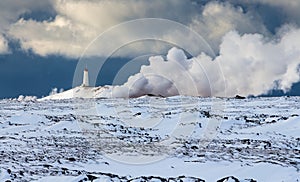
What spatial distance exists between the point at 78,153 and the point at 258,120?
853 inches

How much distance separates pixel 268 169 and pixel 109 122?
82.4ft

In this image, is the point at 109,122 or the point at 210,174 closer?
the point at 210,174

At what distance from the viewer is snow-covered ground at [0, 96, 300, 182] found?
1931 centimetres

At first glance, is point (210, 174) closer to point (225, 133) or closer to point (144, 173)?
point (144, 173)

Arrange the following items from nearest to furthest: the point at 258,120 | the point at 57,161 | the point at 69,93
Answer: the point at 57,161
the point at 258,120
the point at 69,93

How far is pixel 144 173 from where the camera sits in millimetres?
20422

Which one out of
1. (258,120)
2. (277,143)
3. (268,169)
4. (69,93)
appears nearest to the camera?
(268,169)

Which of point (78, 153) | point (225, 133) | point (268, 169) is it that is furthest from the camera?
point (225, 133)

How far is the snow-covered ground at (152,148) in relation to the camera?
19.3 m

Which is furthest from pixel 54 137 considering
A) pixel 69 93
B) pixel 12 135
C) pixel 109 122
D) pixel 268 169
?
pixel 69 93

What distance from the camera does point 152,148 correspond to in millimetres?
27969

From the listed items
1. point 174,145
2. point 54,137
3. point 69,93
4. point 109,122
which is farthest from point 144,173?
point 69,93

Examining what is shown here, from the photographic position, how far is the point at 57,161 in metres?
22.1

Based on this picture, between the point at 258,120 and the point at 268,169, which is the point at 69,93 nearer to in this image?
the point at 258,120
